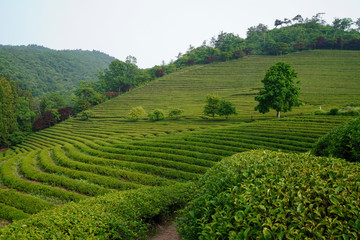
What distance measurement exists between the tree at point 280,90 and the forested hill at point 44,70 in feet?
369

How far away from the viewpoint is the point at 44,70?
13712 centimetres

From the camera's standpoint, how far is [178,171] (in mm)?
15461

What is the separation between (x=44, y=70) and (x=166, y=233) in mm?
166133

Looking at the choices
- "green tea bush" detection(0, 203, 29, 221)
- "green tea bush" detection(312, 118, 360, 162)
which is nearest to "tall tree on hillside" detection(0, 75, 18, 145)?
"green tea bush" detection(0, 203, 29, 221)

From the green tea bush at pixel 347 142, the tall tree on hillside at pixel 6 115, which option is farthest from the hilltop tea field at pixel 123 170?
the tall tree on hillside at pixel 6 115

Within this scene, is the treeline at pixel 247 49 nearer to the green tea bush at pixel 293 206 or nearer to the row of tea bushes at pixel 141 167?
the row of tea bushes at pixel 141 167

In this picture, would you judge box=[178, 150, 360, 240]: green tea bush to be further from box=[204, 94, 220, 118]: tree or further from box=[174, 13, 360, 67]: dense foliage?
box=[174, 13, 360, 67]: dense foliage

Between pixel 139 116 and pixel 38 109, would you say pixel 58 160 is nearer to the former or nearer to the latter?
pixel 139 116

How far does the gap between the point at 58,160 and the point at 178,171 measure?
44.0 ft

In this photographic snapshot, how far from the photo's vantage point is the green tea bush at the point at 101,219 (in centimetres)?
546

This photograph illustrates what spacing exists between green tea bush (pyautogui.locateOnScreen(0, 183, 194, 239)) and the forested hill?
116 meters

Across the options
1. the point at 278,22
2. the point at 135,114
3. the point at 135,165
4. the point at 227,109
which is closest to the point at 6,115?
the point at 135,114

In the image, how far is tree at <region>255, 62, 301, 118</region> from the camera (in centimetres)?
2855

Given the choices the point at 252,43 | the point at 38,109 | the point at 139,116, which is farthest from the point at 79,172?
the point at 252,43
